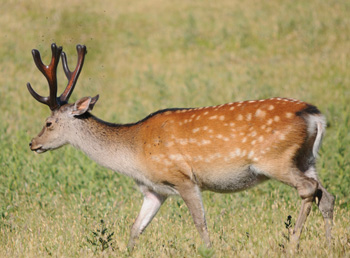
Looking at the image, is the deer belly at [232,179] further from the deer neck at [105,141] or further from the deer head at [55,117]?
the deer head at [55,117]

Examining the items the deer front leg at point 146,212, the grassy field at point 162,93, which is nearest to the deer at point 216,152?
the deer front leg at point 146,212

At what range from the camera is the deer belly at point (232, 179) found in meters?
6.25

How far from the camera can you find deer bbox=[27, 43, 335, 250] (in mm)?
6078

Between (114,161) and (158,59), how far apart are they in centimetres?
1046

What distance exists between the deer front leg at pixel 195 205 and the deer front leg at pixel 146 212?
0.50 meters

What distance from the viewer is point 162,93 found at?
1427 centimetres

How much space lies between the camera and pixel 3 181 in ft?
27.7

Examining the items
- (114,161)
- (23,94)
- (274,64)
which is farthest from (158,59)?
(114,161)

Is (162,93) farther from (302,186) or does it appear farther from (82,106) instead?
(302,186)

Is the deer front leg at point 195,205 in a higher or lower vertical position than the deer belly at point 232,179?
lower

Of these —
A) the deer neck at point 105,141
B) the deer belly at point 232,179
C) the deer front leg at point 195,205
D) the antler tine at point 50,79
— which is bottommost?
the deer front leg at point 195,205

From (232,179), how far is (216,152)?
31 centimetres

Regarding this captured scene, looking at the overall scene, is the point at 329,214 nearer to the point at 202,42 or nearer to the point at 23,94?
the point at 23,94

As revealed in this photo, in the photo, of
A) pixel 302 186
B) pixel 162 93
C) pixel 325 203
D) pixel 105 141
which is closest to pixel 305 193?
pixel 302 186
